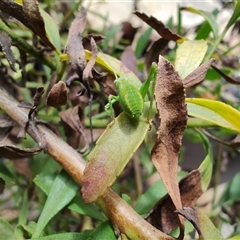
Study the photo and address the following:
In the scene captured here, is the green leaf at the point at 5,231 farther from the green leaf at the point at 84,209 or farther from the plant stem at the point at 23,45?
the plant stem at the point at 23,45

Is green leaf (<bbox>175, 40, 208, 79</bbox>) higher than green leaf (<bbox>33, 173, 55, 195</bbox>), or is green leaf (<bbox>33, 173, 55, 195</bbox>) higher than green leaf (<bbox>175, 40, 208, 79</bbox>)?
green leaf (<bbox>175, 40, 208, 79</bbox>)

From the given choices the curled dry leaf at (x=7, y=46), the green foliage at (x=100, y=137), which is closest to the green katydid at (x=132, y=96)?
the green foliage at (x=100, y=137)

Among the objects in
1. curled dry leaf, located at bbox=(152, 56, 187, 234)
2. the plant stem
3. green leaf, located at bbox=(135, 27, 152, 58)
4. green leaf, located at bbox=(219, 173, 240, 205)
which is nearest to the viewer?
curled dry leaf, located at bbox=(152, 56, 187, 234)

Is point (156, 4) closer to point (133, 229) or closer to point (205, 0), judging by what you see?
point (205, 0)

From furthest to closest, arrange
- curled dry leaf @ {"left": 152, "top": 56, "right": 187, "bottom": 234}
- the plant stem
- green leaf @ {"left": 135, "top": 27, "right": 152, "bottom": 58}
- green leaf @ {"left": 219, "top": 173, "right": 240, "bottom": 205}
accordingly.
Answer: green leaf @ {"left": 135, "top": 27, "right": 152, "bottom": 58}
green leaf @ {"left": 219, "top": 173, "right": 240, "bottom": 205}
the plant stem
curled dry leaf @ {"left": 152, "top": 56, "right": 187, "bottom": 234}

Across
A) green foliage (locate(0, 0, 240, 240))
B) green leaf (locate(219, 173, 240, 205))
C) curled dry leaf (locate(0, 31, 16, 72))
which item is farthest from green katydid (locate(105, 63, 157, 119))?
green leaf (locate(219, 173, 240, 205))

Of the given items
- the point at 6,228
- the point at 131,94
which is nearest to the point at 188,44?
the point at 131,94

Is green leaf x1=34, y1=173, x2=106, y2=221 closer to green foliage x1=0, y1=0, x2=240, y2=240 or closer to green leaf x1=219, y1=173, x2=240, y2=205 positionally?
green foliage x1=0, y1=0, x2=240, y2=240
